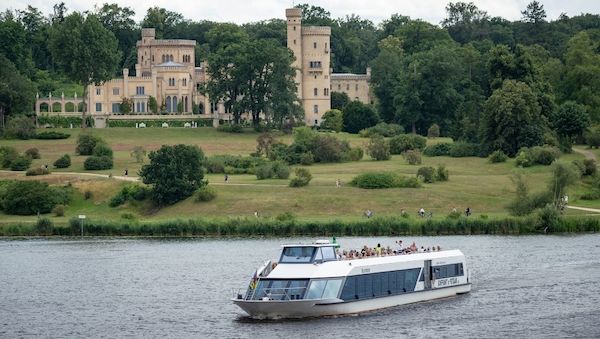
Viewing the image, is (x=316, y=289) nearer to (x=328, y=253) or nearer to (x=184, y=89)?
(x=328, y=253)

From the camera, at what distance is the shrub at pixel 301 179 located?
393 feet

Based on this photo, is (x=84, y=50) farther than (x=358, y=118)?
No

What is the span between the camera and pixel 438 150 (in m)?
148

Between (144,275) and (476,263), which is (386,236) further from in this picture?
(144,275)

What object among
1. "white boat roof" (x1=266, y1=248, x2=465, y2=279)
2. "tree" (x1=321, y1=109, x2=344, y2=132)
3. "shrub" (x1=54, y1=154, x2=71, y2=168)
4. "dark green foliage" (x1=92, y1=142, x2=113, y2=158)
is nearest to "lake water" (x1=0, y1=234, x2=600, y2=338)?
"white boat roof" (x1=266, y1=248, x2=465, y2=279)

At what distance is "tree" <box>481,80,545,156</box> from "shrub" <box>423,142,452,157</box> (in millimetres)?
5399

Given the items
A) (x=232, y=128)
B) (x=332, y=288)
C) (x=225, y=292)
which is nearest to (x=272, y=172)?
(x=232, y=128)

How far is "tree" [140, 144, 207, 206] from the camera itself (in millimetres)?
117250

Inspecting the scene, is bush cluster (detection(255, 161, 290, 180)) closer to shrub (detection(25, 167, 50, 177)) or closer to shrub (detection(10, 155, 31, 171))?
shrub (detection(25, 167, 50, 177))

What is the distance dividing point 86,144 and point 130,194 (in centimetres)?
2947

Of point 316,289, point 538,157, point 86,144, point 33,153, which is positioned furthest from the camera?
point 86,144

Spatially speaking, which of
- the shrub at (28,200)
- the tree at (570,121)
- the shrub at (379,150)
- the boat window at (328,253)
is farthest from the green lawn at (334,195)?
the boat window at (328,253)

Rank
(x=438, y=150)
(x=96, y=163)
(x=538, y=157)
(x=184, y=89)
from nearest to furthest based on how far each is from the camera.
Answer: (x=538, y=157)
(x=96, y=163)
(x=438, y=150)
(x=184, y=89)

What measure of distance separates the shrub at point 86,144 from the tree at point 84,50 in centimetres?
1935
